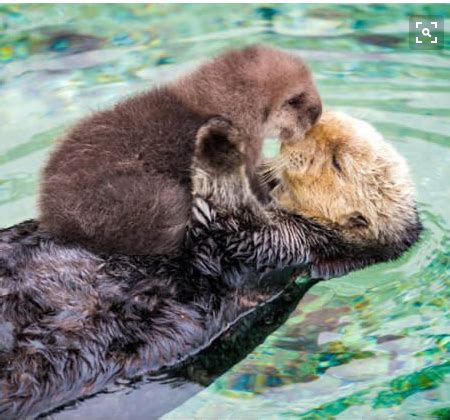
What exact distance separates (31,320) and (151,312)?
42cm

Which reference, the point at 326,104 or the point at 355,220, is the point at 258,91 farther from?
the point at 326,104

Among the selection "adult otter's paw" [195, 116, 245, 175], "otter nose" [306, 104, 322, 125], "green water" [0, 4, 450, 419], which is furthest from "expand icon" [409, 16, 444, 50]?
"adult otter's paw" [195, 116, 245, 175]

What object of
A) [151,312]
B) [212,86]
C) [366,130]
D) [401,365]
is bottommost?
[401,365]

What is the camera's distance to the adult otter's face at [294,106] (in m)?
3.86

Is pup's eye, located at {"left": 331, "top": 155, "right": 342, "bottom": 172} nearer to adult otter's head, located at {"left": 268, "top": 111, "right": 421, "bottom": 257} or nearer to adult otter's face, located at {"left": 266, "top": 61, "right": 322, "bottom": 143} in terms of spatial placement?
adult otter's head, located at {"left": 268, "top": 111, "right": 421, "bottom": 257}

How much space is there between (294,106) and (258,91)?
176mm

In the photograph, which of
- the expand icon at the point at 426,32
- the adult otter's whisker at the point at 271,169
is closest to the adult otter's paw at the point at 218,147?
the adult otter's whisker at the point at 271,169

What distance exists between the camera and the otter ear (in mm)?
4035

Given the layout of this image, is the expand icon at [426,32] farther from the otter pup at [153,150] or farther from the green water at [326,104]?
the otter pup at [153,150]

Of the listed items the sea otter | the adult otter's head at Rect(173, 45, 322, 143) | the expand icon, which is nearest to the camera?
the sea otter

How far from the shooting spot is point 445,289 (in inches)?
155

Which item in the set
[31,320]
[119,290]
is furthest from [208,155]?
[31,320]

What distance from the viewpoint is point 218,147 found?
365 centimetres

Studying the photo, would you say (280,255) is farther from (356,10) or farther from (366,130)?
(356,10)
